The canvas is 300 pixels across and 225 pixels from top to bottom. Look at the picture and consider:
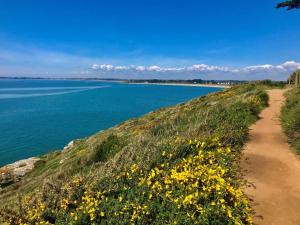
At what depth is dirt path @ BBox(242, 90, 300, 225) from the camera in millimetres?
5875

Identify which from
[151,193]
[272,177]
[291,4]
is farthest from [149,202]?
[291,4]

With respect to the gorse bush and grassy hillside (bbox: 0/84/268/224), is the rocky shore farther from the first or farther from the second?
the gorse bush

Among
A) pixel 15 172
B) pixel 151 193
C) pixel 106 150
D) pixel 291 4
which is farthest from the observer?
pixel 15 172

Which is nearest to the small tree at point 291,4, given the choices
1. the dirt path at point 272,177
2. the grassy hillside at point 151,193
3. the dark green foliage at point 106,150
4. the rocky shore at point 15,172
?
the dirt path at point 272,177

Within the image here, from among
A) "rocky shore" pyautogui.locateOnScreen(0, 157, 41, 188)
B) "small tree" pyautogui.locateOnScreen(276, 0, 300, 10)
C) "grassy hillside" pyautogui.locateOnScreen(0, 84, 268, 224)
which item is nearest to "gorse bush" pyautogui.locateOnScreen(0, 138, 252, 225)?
"grassy hillside" pyautogui.locateOnScreen(0, 84, 268, 224)

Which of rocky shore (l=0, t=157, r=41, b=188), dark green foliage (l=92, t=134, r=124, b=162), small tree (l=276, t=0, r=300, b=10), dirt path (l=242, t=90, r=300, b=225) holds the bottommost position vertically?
rocky shore (l=0, t=157, r=41, b=188)

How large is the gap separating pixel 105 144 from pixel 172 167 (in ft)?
19.4

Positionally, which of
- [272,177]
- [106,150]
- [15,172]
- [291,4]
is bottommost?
[15,172]

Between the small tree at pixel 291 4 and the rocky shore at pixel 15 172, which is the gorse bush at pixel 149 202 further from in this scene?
the small tree at pixel 291 4

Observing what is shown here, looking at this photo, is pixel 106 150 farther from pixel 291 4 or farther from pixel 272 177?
pixel 291 4

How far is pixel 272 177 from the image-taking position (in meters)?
7.73

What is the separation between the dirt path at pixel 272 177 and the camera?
5.88 meters

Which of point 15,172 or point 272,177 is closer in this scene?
point 272,177

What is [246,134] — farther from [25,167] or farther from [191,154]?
[25,167]
